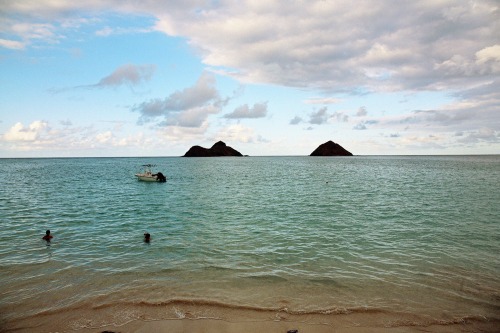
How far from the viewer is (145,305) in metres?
10.0

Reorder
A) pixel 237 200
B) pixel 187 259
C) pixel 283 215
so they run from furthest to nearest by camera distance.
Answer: pixel 237 200 → pixel 283 215 → pixel 187 259

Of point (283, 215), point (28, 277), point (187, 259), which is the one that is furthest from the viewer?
point (283, 215)

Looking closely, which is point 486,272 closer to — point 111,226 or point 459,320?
point 459,320

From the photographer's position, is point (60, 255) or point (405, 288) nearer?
point (405, 288)

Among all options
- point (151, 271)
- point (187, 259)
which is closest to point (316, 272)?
point (187, 259)

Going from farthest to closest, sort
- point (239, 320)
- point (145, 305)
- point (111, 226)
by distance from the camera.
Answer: point (111, 226)
point (145, 305)
point (239, 320)

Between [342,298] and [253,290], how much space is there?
3.52m

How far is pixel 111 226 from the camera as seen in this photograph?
73.3 ft

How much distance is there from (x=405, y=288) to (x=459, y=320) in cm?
232

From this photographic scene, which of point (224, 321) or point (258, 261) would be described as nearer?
point (224, 321)

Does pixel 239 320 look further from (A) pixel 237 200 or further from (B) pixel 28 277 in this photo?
(A) pixel 237 200

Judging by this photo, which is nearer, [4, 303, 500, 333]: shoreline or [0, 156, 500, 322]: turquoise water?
[4, 303, 500, 333]: shoreline

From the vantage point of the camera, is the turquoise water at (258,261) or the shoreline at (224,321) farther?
the turquoise water at (258,261)

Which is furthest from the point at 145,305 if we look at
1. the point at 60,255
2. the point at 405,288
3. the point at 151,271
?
the point at 405,288
